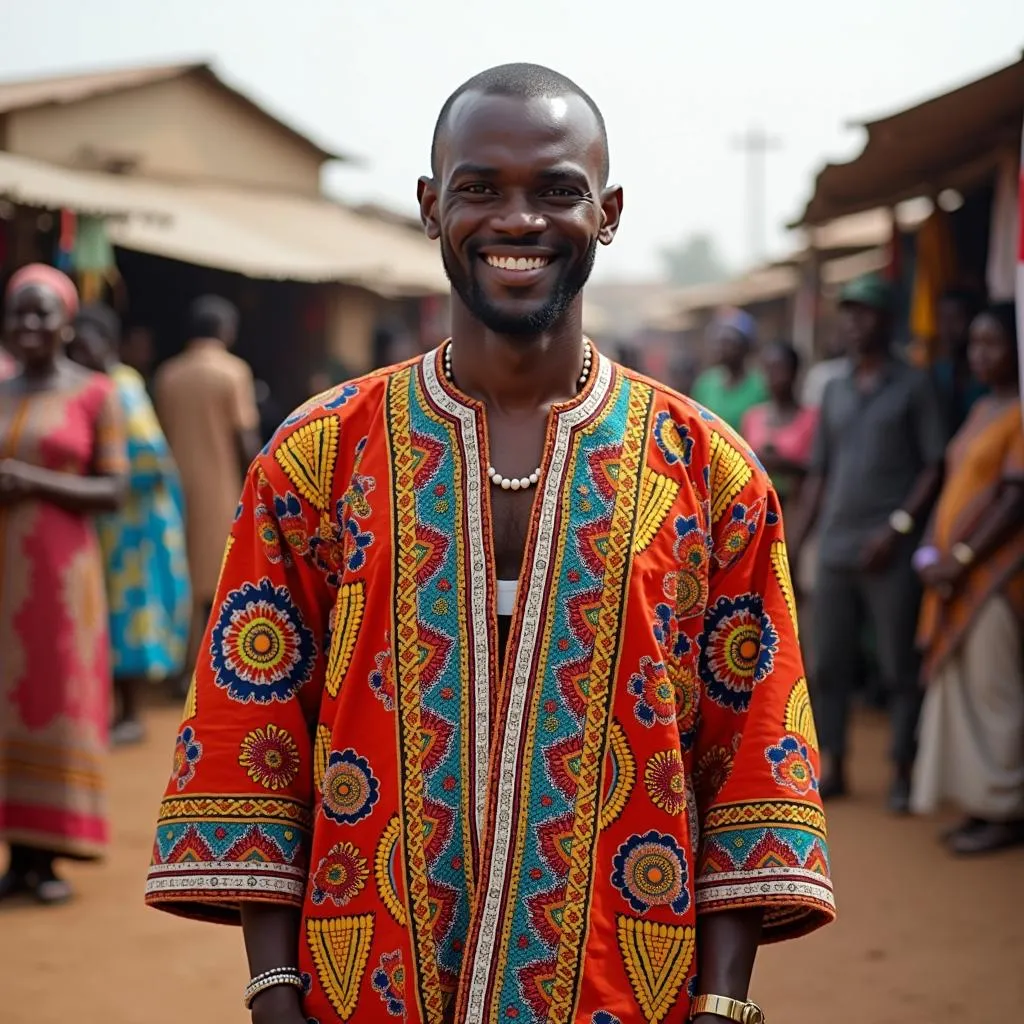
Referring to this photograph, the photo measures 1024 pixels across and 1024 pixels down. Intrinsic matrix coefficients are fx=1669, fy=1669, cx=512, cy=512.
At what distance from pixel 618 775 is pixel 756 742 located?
0.70 feet

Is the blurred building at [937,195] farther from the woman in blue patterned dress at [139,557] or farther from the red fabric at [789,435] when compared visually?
the woman in blue patterned dress at [139,557]

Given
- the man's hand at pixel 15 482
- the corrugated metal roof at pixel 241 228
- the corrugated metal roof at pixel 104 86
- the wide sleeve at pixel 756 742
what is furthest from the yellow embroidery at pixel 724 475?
Answer: the corrugated metal roof at pixel 104 86

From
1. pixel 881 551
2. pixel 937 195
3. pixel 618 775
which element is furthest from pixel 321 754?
pixel 937 195

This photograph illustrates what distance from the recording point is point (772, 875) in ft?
7.75

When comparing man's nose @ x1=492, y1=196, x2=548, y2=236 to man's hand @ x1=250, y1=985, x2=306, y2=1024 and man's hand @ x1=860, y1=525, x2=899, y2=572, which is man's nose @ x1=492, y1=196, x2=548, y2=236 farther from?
man's hand @ x1=860, y1=525, x2=899, y2=572

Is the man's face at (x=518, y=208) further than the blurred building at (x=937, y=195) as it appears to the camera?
No

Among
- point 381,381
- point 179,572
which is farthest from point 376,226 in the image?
point 381,381

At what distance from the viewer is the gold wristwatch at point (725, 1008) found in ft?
7.52

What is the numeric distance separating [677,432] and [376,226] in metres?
15.6

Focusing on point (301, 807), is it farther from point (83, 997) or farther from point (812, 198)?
point (812, 198)

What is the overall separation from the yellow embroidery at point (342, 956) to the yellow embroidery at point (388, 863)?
4cm

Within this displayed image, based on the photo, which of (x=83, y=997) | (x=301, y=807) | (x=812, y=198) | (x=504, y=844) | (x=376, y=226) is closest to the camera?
(x=504, y=844)

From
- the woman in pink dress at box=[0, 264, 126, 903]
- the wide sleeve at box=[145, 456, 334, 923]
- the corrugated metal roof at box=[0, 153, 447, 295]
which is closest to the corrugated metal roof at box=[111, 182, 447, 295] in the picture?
the corrugated metal roof at box=[0, 153, 447, 295]

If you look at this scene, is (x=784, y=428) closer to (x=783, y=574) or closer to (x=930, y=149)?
(x=930, y=149)
